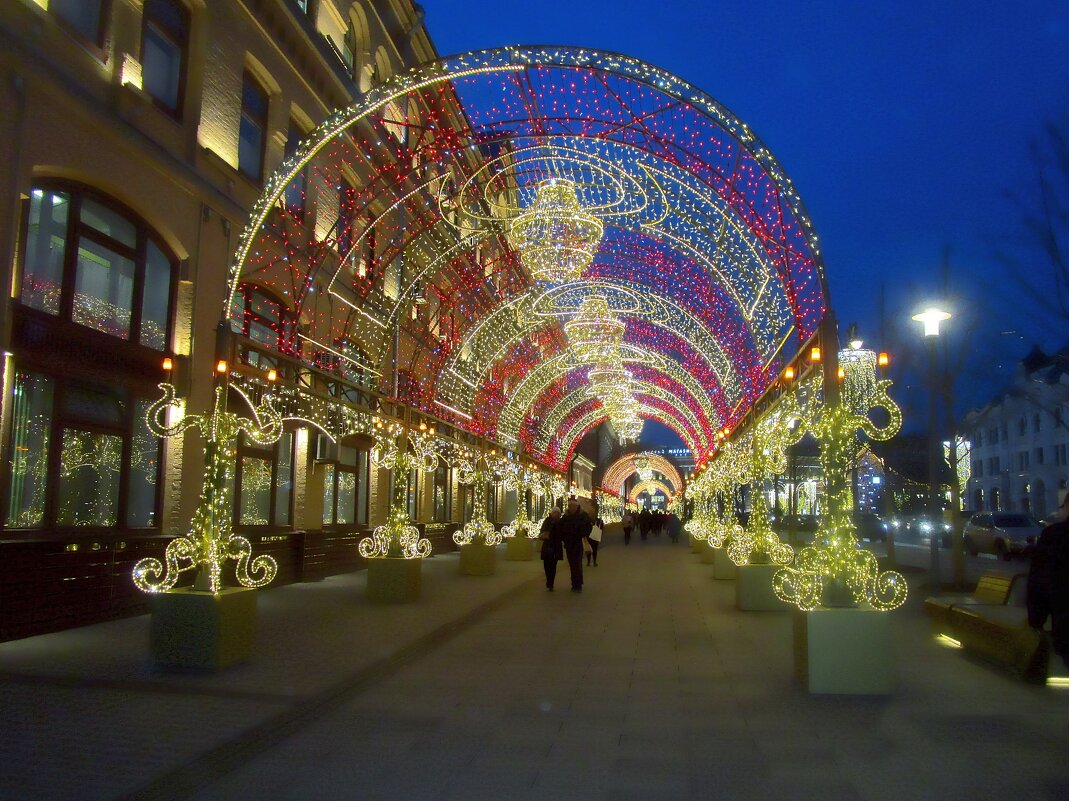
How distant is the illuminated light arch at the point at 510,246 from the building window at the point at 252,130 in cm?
97

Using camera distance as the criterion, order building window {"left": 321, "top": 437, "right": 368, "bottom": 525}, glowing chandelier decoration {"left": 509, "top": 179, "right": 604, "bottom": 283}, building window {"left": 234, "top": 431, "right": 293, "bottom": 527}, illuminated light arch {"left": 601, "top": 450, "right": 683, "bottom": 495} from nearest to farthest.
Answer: glowing chandelier decoration {"left": 509, "top": 179, "right": 604, "bottom": 283}
building window {"left": 234, "top": 431, "right": 293, "bottom": 527}
building window {"left": 321, "top": 437, "right": 368, "bottom": 525}
illuminated light arch {"left": 601, "top": 450, "right": 683, "bottom": 495}

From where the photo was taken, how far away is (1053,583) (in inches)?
259

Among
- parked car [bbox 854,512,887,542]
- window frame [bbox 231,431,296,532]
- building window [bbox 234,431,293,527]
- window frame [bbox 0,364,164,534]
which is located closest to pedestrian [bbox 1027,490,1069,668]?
window frame [bbox 0,364,164,534]

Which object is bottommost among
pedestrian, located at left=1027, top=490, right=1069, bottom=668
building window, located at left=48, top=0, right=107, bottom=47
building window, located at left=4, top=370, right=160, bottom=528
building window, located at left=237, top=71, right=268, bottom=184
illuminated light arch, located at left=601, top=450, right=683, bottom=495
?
pedestrian, located at left=1027, top=490, right=1069, bottom=668

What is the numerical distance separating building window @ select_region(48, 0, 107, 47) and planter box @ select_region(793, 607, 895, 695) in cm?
1221

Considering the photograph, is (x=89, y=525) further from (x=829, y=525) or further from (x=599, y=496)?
(x=599, y=496)

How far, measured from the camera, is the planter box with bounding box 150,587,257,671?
9.20 m

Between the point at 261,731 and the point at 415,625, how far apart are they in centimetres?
597

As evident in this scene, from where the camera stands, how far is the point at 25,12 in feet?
38.8

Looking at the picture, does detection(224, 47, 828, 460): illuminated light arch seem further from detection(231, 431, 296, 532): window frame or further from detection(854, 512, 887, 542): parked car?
detection(854, 512, 887, 542): parked car

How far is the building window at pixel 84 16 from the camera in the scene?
12867 mm

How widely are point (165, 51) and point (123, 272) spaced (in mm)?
4199

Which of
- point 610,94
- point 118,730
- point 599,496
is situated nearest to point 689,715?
point 118,730

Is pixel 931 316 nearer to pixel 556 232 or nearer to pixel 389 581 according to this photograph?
pixel 556 232
